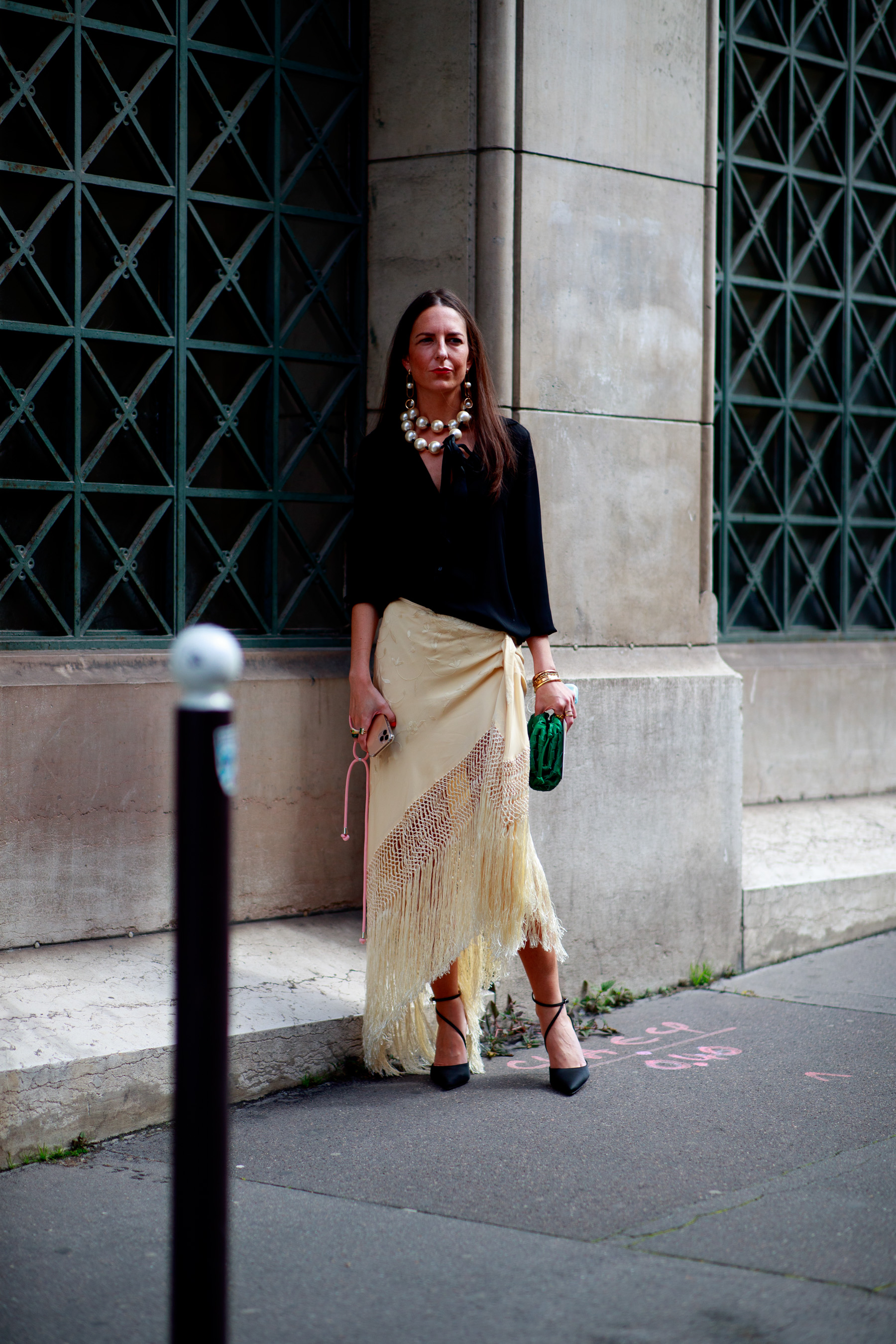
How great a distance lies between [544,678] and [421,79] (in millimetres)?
2394

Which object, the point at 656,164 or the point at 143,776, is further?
the point at 656,164

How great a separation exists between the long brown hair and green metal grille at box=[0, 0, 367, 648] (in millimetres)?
958

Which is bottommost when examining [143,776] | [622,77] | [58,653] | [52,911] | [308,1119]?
[308,1119]

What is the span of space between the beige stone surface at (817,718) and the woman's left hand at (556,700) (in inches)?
115

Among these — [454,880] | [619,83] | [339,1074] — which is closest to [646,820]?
[454,880]

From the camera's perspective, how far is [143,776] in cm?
514

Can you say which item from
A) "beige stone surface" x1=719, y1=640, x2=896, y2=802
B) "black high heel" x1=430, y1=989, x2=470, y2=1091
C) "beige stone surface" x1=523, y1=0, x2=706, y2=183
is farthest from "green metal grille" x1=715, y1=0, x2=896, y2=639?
"black high heel" x1=430, y1=989, x2=470, y2=1091

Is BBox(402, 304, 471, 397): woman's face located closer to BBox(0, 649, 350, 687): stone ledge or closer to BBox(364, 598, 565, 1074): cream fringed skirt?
BBox(364, 598, 565, 1074): cream fringed skirt

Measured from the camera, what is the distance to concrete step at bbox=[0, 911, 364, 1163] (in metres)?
4.08

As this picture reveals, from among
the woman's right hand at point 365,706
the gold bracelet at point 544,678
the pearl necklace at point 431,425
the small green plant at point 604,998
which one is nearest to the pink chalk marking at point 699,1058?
the small green plant at point 604,998

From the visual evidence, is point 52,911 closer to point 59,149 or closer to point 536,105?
point 59,149

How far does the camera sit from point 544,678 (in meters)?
4.69

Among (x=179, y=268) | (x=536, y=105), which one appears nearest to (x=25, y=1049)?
(x=179, y=268)

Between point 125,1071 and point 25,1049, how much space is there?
28 cm
